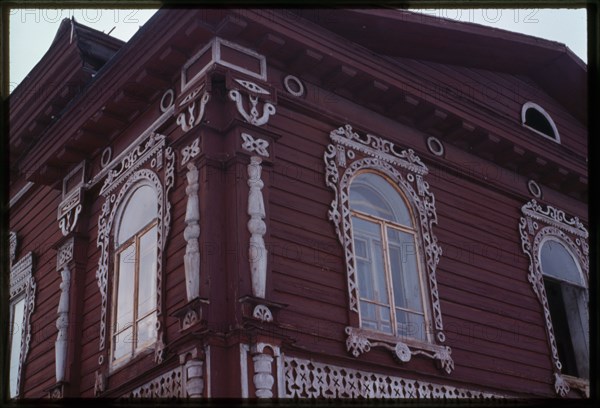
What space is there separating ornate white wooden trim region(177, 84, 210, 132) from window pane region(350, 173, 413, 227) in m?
2.27

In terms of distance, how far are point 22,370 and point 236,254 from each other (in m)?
5.42

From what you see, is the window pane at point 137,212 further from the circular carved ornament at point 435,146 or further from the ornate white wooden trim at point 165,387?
the circular carved ornament at point 435,146

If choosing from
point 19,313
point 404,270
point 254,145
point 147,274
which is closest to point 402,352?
point 404,270

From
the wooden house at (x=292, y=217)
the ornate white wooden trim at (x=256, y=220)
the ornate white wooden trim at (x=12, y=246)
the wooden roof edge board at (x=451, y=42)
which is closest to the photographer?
the ornate white wooden trim at (x=256, y=220)

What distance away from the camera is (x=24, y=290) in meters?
13.3

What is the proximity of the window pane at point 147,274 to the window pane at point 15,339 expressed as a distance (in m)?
3.72

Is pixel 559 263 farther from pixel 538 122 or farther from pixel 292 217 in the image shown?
pixel 292 217

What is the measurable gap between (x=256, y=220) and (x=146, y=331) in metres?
2.00

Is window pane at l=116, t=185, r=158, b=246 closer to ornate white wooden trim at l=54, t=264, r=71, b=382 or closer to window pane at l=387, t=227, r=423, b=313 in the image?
ornate white wooden trim at l=54, t=264, r=71, b=382

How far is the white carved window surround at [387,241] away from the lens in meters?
9.98

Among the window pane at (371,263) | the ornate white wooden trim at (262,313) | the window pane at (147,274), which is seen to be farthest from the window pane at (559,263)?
the window pane at (147,274)

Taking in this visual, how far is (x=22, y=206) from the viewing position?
561 inches

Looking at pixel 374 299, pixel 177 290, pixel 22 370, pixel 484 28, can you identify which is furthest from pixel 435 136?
pixel 22 370

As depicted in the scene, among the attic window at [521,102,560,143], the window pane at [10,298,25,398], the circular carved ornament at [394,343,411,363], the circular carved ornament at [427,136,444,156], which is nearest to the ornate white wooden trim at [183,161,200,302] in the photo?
the circular carved ornament at [394,343,411,363]
